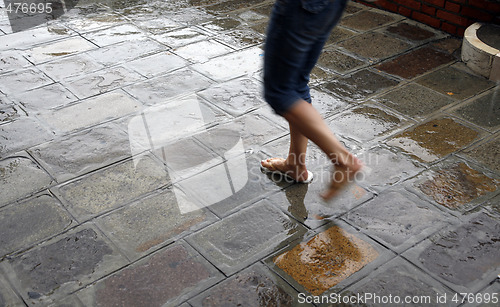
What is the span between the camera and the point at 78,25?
5.33 m

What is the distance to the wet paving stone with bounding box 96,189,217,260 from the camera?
102 inches

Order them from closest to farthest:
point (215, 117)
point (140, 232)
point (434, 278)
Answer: point (434, 278) < point (140, 232) < point (215, 117)

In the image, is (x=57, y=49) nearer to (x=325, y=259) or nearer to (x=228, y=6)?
(x=228, y=6)

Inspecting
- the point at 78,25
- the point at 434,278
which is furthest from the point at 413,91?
the point at 78,25

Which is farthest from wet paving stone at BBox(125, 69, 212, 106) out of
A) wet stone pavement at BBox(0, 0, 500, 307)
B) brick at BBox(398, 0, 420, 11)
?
brick at BBox(398, 0, 420, 11)

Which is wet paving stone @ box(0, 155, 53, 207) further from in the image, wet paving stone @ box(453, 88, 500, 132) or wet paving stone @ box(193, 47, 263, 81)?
wet paving stone @ box(453, 88, 500, 132)

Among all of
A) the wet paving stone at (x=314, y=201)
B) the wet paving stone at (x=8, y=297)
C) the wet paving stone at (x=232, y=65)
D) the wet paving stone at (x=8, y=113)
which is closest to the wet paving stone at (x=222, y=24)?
the wet paving stone at (x=232, y=65)

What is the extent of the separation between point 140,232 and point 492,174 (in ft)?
6.50

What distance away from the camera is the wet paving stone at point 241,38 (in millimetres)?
4770

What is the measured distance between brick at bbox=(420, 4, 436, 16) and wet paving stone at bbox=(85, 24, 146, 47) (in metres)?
2.66

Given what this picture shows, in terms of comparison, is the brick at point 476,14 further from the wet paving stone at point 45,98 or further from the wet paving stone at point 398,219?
the wet paving stone at point 45,98

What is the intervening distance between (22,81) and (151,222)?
224 centimetres

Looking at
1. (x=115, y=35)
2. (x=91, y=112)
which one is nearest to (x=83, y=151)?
(x=91, y=112)

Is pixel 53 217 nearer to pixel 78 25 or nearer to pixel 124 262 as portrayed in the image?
pixel 124 262
